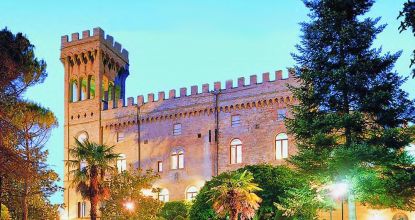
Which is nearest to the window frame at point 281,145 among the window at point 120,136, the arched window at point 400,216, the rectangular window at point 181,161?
the rectangular window at point 181,161

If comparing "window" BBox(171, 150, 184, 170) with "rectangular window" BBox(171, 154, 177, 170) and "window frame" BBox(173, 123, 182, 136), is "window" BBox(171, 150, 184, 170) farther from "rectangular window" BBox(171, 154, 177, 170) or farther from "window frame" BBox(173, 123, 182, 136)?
"window frame" BBox(173, 123, 182, 136)

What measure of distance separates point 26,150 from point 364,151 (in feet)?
49.8

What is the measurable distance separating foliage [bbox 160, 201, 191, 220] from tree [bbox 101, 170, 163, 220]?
4.53 metres

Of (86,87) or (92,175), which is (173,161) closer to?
(86,87)

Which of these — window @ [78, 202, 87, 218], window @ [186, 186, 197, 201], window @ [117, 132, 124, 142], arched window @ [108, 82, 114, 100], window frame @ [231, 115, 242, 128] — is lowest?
window @ [78, 202, 87, 218]

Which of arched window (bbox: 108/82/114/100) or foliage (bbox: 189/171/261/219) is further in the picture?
arched window (bbox: 108/82/114/100)

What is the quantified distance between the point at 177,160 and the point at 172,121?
2755 mm

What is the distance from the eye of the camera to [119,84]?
174 feet

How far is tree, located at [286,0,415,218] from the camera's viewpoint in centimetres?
2602

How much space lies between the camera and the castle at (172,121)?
42594 millimetres

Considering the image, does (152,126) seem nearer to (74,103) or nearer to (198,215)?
(74,103)

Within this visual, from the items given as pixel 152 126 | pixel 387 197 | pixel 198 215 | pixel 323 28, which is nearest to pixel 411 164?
pixel 387 197

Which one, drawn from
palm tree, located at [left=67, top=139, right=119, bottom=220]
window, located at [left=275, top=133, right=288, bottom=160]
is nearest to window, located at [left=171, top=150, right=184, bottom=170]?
window, located at [left=275, top=133, right=288, bottom=160]

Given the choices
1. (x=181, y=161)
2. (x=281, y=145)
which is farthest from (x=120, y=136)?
(x=281, y=145)
